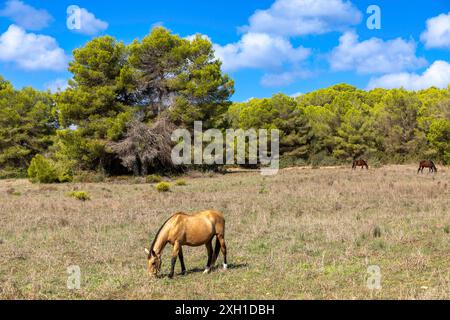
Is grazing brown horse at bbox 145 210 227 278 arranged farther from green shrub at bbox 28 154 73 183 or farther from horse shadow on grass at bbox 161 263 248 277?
green shrub at bbox 28 154 73 183

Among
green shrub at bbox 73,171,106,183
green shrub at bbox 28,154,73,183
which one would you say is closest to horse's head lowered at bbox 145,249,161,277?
green shrub at bbox 28,154,73,183

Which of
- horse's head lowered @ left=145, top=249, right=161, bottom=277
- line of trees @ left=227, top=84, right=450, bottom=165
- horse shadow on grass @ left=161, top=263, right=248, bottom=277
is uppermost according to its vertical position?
line of trees @ left=227, top=84, right=450, bottom=165

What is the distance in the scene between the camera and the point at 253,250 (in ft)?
35.5

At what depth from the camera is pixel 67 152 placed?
130 ft

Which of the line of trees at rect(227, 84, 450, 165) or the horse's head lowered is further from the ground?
the line of trees at rect(227, 84, 450, 165)

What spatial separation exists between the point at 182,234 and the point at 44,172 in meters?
30.7

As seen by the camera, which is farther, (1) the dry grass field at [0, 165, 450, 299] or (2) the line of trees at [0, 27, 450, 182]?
(2) the line of trees at [0, 27, 450, 182]

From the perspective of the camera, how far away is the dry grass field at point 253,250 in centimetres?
752

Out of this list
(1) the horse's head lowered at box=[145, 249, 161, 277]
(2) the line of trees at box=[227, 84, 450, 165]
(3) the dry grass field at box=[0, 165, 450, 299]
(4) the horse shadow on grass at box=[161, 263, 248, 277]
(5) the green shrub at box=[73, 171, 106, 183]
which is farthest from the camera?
(2) the line of trees at box=[227, 84, 450, 165]

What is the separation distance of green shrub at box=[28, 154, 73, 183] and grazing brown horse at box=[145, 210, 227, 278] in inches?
1197

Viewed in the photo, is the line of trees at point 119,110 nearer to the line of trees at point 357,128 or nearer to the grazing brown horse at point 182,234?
the line of trees at point 357,128

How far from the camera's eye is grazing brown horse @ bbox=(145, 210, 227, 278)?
8352mm

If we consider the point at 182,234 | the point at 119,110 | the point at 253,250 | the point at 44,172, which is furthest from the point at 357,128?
the point at 182,234

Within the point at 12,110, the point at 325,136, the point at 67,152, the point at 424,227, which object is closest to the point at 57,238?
the point at 424,227
